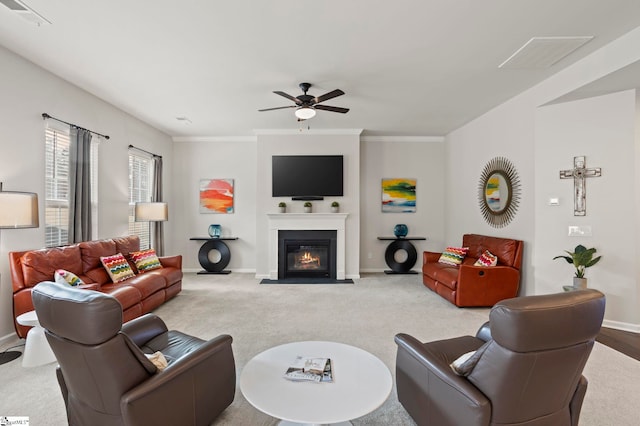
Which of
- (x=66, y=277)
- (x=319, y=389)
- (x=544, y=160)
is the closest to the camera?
(x=319, y=389)

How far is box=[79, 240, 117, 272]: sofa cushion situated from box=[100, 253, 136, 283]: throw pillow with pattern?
0.08 meters

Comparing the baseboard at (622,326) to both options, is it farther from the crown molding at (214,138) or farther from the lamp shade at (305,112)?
the crown molding at (214,138)

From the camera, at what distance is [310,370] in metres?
1.75

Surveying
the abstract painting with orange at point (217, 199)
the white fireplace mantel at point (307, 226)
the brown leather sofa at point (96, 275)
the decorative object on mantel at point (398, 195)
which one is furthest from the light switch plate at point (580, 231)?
the abstract painting with orange at point (217, 199)

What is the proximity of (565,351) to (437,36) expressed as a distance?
268 centimetres

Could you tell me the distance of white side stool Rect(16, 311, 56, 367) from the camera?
8.52 ft

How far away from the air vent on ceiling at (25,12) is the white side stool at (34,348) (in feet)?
8.34

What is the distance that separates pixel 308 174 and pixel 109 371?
193 inches

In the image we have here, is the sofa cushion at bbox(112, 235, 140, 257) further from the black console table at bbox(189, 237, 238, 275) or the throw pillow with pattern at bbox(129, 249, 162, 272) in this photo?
the black console table at bbox(189, 237, 238, 275)

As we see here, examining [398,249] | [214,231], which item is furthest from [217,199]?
[398,249]

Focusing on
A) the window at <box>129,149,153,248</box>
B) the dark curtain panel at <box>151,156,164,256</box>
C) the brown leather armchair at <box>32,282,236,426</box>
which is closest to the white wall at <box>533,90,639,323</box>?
the brown leather armchair at <box>32,282,236,426</box>

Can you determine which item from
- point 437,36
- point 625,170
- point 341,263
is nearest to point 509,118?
point 625,170

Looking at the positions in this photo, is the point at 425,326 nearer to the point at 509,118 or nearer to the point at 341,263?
the point at 341,263

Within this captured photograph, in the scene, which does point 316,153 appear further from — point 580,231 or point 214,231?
point 580,231
